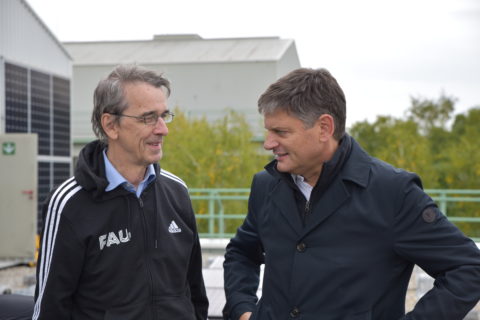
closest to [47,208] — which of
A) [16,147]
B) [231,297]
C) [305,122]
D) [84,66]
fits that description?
[231,297]

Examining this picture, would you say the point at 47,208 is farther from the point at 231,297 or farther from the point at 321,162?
the point at 321,162

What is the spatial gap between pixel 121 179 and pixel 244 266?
566 millimetres

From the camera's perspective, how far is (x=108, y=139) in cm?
256

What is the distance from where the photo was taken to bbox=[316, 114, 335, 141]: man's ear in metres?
2.21

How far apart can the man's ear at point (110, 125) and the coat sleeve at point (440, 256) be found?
1067mm

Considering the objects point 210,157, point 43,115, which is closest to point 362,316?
point 43,115

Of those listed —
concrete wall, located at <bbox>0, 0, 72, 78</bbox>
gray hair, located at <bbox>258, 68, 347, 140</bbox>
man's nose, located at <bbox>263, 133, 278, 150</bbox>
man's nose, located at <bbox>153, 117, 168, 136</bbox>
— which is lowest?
man's nose, located at <bbox>263, 133, 278, 150</bbox>

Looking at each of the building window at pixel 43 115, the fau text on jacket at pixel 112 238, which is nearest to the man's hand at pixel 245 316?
the fau text on jacket at pixel 112 238

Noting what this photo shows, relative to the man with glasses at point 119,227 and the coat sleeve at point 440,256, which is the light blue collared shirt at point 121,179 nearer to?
the man with glasses at point 119,227

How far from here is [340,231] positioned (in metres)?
2.17

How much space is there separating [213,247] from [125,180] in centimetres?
794

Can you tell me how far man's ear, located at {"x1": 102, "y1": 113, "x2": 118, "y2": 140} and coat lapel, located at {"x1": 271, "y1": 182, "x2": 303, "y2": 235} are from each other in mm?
626

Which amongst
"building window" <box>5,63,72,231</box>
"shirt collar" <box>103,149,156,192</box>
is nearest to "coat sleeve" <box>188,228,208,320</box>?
"shirt collar" <box>103,149,156,192</box>

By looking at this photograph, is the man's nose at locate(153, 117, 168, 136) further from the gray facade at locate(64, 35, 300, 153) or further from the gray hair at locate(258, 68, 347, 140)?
the gray facade at locate(64, 35, 300, 153)
